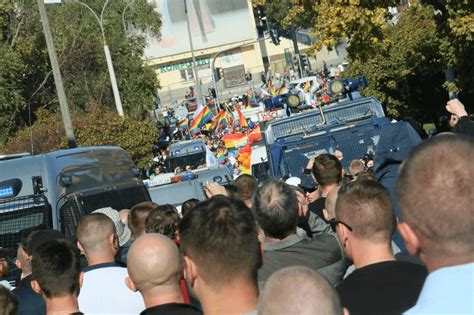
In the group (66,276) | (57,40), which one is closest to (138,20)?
(57,40)

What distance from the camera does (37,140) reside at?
104ft

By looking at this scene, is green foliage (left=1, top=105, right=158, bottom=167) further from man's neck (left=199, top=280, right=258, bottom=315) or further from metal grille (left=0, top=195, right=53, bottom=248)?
man's neck (left=199, top=280, right=258, bottom=315)

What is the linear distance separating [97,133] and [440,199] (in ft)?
112

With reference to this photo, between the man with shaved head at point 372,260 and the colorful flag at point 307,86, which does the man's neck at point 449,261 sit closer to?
the man with shaved head at point 372,260

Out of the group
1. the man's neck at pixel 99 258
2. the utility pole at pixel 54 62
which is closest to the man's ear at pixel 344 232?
the man's neck at pixel 99 258

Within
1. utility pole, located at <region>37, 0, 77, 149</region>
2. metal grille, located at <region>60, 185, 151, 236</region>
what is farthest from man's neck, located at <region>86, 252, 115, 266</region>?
utility pole, located at <region>37, 0, 77, 149</region>

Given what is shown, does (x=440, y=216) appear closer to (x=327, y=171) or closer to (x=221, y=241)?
(x=221, y=241)

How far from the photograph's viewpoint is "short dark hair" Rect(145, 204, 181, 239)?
661 cm

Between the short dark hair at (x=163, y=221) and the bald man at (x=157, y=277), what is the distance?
6.22ft

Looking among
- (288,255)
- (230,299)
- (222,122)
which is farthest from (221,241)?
(222,122)

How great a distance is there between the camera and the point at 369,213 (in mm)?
4504

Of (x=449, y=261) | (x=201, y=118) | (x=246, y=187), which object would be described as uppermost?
(x=449, y=261)

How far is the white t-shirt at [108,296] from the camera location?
18.5 ft

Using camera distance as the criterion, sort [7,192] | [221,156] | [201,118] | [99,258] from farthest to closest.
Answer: [201,118] < [221,156] < [7,192] < [99,258]
